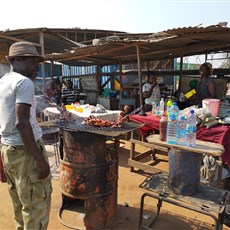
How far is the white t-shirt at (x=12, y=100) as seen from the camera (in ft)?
6.66

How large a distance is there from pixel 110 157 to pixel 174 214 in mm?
1345

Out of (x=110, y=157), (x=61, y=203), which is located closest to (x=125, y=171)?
(x=61, y=203)

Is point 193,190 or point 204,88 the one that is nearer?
point 193,190

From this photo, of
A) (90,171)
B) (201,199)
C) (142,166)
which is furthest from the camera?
(142,166)

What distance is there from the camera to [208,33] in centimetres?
462

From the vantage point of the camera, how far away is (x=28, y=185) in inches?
89.8

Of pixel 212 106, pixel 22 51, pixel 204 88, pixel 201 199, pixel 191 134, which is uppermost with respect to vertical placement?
pixel 22 51

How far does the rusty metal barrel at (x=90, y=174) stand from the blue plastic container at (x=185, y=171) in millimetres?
788

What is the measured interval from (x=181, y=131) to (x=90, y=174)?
119 cm

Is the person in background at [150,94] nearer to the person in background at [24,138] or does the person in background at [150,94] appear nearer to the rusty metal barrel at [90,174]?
the rusty metal barrel at [90,174]

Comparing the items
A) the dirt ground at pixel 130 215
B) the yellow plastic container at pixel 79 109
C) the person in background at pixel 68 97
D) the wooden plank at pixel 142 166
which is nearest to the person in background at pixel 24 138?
the dirt ground at pixel 130 215

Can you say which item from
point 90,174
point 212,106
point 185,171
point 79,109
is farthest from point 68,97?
point 185,171

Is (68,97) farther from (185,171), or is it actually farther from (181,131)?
(185,171)

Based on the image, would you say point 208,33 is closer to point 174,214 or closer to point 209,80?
point 209,80
